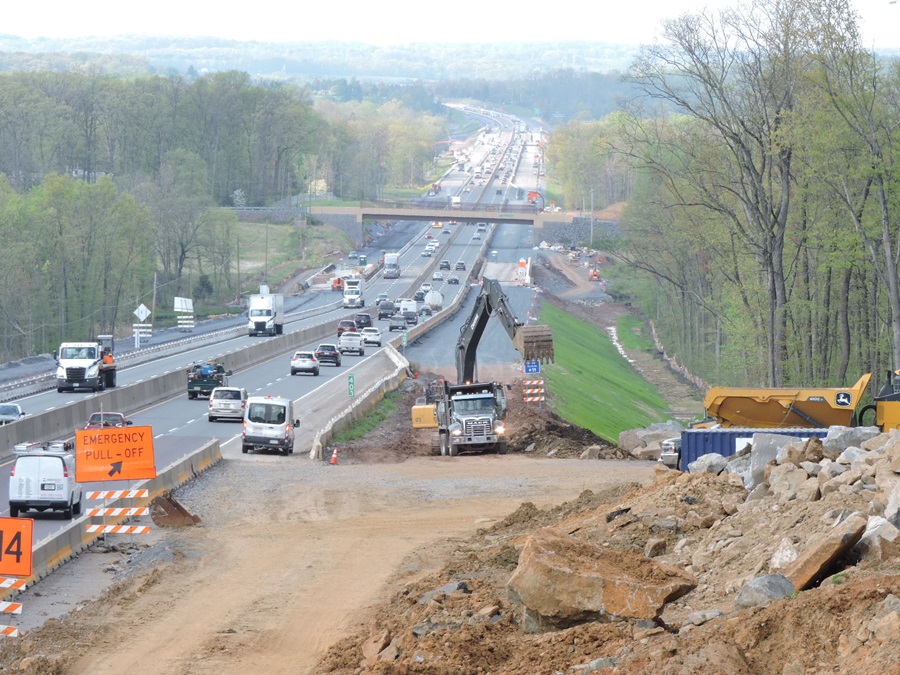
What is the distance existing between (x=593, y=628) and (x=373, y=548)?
39.0ft

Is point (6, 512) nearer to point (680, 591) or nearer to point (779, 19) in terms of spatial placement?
point (680, 591)

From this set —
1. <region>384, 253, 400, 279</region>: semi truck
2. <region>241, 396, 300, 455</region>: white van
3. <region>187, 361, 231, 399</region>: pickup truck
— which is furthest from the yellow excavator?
<region>384, 253, 400, 279</region>: semi truck

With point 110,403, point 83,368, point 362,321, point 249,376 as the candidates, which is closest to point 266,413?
point 110,403

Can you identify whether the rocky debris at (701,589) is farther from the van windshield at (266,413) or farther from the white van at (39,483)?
the van windshield at (266,413)

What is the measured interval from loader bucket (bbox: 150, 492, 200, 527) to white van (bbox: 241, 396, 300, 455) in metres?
14.4

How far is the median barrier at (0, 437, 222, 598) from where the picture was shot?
22083mm

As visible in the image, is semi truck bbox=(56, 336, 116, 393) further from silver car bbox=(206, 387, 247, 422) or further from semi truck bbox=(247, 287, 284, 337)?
semi truck bbox=(247, 287, 284, 337)

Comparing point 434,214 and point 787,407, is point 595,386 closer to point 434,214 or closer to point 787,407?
point 787,407

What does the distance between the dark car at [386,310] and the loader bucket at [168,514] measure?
8881 centimetres

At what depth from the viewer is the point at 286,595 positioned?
2042 centimetres

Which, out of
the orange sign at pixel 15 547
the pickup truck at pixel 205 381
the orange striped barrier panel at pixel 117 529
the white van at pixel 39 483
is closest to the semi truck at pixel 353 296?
the pickup truck at pixel 205 381

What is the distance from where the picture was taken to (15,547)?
17.5 metres

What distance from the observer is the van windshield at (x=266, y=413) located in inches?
1661

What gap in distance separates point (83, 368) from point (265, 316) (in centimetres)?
3727
